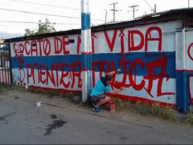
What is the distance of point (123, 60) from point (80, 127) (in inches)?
106

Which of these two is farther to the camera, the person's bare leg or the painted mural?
the person's bare leg

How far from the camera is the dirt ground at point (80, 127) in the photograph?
4548 millimetres

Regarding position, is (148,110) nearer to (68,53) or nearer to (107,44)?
(107,44)

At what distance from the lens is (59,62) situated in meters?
9.06

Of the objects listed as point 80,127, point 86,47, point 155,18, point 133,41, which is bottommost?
point 80,127

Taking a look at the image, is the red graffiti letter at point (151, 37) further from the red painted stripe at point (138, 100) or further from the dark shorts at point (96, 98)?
the dark shorts at point (96, 98)

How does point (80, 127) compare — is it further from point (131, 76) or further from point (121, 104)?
point (131, 76)

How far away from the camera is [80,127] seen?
5.33 metres

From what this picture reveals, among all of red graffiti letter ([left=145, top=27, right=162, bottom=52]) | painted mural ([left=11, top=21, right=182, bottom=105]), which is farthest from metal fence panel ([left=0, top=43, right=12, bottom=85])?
red graffiti letter ([left=145, top=27, right=162, bottom=52])

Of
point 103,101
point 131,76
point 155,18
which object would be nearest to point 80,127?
point 103,101

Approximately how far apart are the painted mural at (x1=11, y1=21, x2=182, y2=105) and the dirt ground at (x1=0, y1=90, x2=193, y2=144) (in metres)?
1.02

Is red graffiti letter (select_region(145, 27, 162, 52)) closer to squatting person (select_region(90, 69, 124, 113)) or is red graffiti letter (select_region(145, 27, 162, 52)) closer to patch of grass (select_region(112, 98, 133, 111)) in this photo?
squatting person (select_region(90, 69, 124, 113))

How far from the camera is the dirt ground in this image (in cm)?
455

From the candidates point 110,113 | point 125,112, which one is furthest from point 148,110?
point 110,113
